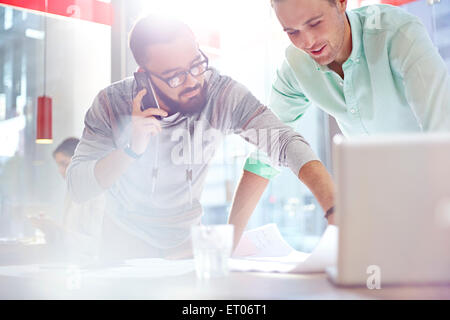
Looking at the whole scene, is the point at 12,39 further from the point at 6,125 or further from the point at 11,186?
the point at 11,186

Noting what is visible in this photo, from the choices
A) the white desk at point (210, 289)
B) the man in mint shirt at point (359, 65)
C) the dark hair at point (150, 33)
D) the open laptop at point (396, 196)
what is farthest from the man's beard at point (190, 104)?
the open laptop at point (396, 196)

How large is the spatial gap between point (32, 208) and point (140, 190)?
1.49 meters

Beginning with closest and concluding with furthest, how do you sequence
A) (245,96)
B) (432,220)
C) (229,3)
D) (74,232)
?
(432,220) < (245,96) < (74,232) < (229,3)

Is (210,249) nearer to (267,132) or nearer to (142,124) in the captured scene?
(267,132)

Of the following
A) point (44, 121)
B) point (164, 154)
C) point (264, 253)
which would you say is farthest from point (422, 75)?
point (44, 121)

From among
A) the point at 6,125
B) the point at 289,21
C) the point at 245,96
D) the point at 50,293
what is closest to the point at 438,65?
the point at 289,21

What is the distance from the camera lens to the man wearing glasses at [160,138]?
1307mm

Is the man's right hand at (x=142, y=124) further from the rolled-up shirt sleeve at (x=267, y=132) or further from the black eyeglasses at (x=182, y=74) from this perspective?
the rolled-up shirt sleeve at (x=267, y=132)

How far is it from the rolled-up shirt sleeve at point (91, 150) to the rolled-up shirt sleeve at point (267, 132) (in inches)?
14.7

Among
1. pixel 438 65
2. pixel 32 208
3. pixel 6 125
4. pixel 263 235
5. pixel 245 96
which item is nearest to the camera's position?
pixel 263 235

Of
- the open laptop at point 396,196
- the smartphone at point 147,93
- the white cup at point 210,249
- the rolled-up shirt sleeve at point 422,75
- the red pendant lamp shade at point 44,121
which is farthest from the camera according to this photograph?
the red pendant lamp shade at point 44,121

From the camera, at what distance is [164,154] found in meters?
1.38

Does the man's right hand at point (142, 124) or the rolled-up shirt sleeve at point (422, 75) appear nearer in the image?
the rolled-up shirt sleeve at point (422, 75)

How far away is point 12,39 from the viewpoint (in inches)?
104
